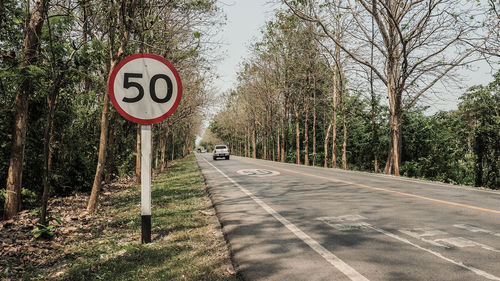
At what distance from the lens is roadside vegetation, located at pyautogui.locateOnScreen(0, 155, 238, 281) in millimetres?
3373

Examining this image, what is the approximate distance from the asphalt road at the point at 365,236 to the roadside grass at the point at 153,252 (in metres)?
0.30

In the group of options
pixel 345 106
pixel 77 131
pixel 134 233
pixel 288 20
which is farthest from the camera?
pixel 345 106

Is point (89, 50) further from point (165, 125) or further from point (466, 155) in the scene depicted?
point (466, 155)

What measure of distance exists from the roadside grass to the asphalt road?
0.98 feet

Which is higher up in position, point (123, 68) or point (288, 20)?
point (288, 20)

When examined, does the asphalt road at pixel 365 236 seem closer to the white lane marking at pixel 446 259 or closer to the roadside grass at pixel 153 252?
the white lane marking at pixel 446 259

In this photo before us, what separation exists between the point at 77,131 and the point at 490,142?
1820 centimetres

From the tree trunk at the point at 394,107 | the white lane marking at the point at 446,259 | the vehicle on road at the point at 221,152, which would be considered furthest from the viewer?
the vehicle on road at the point at 221,152

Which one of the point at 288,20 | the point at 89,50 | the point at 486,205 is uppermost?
the point at 288,20

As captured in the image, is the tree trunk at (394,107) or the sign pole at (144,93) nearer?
the sign pole at (144,93)

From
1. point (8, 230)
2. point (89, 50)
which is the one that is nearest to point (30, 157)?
point (8, 230)

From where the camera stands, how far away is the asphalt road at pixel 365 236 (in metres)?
3.10

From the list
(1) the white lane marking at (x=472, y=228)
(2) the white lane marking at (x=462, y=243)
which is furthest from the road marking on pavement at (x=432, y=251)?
(1) the white lane marking at (x=472, y=228)

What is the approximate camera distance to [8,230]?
5.60 meters
